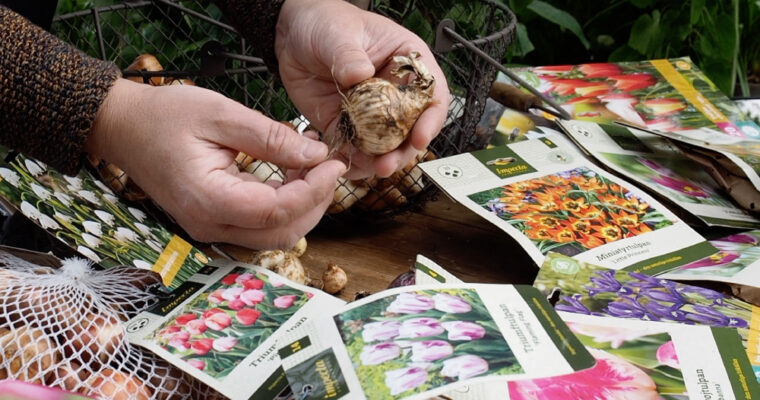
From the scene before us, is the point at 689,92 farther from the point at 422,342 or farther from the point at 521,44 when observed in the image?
the point at 422,342

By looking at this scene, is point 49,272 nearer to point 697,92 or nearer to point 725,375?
A: point 725,375

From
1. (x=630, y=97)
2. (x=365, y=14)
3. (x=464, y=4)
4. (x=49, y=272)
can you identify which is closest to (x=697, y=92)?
(x=630, y=97)

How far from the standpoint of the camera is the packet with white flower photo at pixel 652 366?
706 millimetres

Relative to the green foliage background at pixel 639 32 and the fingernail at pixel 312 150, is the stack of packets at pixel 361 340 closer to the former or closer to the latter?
the fingernail at pixel 312 150

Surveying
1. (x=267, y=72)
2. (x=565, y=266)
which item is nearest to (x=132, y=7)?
(x=267, y=72)

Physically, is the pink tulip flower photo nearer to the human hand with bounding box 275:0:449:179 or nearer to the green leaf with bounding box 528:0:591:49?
the human hand with bounding box 275:0:449:179

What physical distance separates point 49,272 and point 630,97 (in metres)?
1.13

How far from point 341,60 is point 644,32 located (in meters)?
1.35

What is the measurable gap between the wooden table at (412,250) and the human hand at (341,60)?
0.20 meters

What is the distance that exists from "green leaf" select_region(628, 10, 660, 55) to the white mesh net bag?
5.12ft

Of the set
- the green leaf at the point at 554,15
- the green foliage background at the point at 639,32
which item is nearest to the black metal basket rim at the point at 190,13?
the green foliage background at the point at 639,32

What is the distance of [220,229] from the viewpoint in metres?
0.73

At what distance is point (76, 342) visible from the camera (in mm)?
681

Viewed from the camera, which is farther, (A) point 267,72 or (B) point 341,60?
(A) point 267,72
